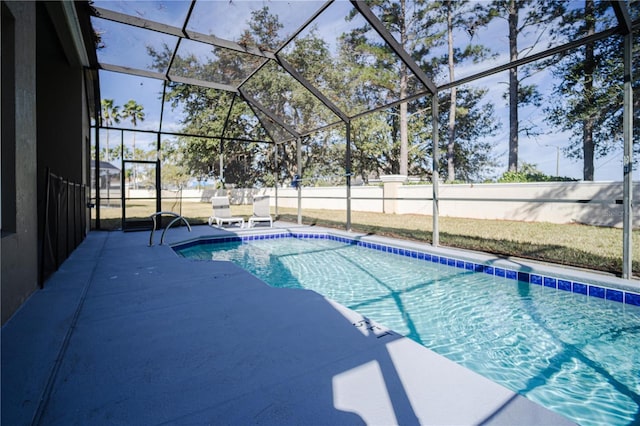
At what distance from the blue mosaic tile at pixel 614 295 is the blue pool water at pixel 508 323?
0.13 feet

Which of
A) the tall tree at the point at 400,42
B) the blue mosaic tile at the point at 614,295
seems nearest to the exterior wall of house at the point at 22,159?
the blue mosaic tile at the point at 614,295

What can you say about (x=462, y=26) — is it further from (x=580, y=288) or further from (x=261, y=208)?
(x=580, y=288)

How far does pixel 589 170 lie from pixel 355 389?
1112 cm

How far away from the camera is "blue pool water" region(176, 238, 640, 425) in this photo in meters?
1.78

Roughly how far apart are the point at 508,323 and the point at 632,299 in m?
1.20

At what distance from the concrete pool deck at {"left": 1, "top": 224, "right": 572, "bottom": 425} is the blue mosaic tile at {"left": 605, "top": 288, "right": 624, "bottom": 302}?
2516 millimetres

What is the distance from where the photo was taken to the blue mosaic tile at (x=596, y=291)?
3041 millimetres

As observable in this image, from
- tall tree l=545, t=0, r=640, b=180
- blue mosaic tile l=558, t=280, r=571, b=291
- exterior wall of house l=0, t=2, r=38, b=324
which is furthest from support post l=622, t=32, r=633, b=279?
tall tree l=545, t=0, r=640, b=180

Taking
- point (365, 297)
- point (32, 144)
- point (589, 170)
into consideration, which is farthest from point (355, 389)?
point (589, 170)

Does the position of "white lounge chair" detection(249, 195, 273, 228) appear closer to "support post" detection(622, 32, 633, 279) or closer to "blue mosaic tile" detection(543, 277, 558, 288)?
"blue mosaic tile" detection(543, 277, 558, 288)

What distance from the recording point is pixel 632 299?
284 cm

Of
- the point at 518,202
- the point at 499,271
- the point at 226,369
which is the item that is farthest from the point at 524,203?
the point at 226,369

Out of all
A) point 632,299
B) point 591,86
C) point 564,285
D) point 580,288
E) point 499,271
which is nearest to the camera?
point 632,299

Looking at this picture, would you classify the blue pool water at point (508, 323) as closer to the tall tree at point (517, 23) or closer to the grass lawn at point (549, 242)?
the grass lawn at point (549, 242)
